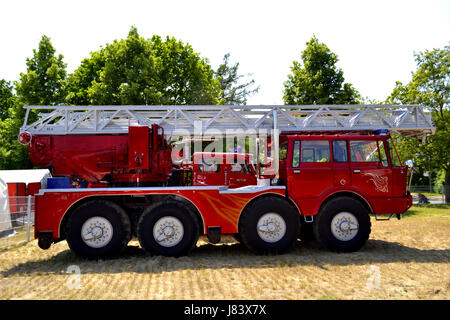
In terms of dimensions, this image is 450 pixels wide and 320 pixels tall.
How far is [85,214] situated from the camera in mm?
8891

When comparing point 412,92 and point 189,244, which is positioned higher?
point 412,92

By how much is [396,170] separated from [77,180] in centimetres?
848

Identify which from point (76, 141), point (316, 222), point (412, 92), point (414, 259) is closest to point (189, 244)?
point (316, 222)

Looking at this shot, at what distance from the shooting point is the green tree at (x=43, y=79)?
82.0 ft

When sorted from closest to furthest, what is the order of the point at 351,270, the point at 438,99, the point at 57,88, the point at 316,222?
the point at 351,270 → the point at 316,222 → the point at 57,88 → the point at 438,99

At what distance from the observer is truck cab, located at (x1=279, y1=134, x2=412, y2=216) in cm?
948

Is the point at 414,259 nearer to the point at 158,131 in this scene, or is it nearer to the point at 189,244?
the point at 189,244

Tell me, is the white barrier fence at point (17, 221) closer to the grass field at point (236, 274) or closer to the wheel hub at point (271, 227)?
the grass field at point (236, 274)

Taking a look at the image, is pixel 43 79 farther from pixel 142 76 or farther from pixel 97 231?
pixel 97 231

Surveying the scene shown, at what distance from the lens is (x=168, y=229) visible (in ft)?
29.2

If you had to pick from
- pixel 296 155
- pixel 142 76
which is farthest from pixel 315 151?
pixel 142 76

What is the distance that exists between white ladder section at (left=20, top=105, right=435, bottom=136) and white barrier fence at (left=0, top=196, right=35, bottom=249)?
4107 mm

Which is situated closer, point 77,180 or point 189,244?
point 189,244

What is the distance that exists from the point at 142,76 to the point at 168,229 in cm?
1670
